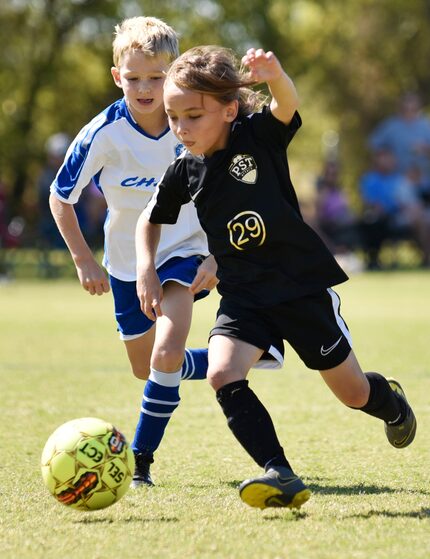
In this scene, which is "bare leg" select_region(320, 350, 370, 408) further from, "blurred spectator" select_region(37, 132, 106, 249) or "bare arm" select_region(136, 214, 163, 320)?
"blurred spectator" select_region(37, 132, 106, 249)

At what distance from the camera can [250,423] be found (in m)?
4.14

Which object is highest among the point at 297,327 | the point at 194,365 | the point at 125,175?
the point at 125,175

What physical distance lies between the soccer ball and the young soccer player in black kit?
0.45m

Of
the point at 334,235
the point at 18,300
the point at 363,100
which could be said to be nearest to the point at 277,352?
the point at 18,300

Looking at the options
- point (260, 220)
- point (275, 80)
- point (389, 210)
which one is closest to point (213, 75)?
point (275, 80)

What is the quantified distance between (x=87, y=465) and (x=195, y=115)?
4.59 feet

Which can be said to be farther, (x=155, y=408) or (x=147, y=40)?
(x=147, y=40)

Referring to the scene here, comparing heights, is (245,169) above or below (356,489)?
above

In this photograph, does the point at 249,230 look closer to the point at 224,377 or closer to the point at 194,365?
the point at 224,377

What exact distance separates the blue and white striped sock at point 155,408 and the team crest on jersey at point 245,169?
3.39 feet

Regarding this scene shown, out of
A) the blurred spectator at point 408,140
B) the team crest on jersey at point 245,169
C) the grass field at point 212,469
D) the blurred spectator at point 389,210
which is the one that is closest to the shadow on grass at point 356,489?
the grass field at point 212,469

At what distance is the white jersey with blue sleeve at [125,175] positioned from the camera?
16.8 feet

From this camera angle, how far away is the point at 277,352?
14.5 ft

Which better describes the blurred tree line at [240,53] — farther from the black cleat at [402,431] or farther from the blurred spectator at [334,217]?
the black cleat at [402,431]
